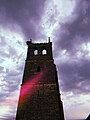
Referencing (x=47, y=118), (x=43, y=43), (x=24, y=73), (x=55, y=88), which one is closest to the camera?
(x=47, y=118)

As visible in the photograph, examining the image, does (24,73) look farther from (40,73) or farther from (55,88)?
(55,88)

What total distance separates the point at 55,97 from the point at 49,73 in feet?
12.3

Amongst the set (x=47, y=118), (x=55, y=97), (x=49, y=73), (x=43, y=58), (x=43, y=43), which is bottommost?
(x=47, y=118)

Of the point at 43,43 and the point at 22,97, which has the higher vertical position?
the point at 43,43

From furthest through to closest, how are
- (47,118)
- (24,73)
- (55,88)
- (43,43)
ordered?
1. (43,43)
2. (24,73)
3. (55,88)
4. (47,118)

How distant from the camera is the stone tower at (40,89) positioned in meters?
29.2

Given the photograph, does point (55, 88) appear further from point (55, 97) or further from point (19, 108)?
point (19, 108)

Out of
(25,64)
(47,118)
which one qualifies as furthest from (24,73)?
(47,118)

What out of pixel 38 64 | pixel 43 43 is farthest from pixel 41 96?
pixel 43 43

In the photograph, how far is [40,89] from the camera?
30875 millimetres

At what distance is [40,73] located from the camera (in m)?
32.5

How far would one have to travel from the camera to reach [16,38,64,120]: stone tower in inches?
1148

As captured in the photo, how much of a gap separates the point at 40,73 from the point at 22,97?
414cm

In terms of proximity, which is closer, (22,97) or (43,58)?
(22,97)
